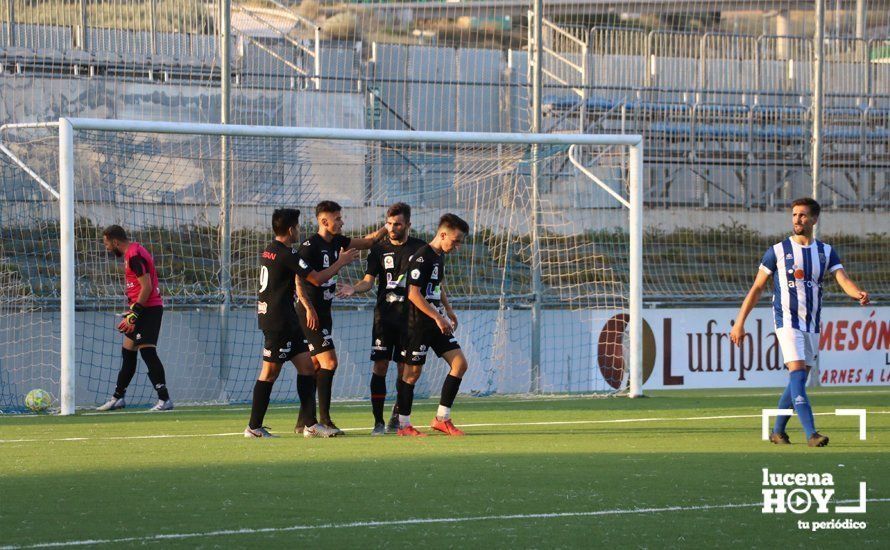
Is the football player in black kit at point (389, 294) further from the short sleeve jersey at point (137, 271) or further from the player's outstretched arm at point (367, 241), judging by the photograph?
the short sleeve jersey at point (137, 271)

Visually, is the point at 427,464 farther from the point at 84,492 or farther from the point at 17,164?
the point at 17,164

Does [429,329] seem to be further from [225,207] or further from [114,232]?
[225,207]

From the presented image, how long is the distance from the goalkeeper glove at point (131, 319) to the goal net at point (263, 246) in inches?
33.4

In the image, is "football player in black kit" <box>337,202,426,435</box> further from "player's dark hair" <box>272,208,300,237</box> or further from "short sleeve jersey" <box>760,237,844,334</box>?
"short sleeve jersey" <box>760,237,844,334</box>

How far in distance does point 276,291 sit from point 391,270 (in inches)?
45.1

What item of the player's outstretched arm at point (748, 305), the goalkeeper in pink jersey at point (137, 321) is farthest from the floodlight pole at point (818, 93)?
the goalkeeper in pink jersey at point (137, 321)

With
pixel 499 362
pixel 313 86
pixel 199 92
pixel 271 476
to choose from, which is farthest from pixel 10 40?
pixel 271 476

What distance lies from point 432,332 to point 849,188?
461 inches

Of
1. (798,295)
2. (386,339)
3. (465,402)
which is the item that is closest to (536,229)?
(465,402)

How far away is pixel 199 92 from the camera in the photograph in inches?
658

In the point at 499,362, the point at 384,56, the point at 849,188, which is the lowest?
the point at 499,362

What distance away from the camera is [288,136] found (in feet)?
46.1

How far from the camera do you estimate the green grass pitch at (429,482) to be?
620cm

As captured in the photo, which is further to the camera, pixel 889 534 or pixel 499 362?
pixel 499 362
